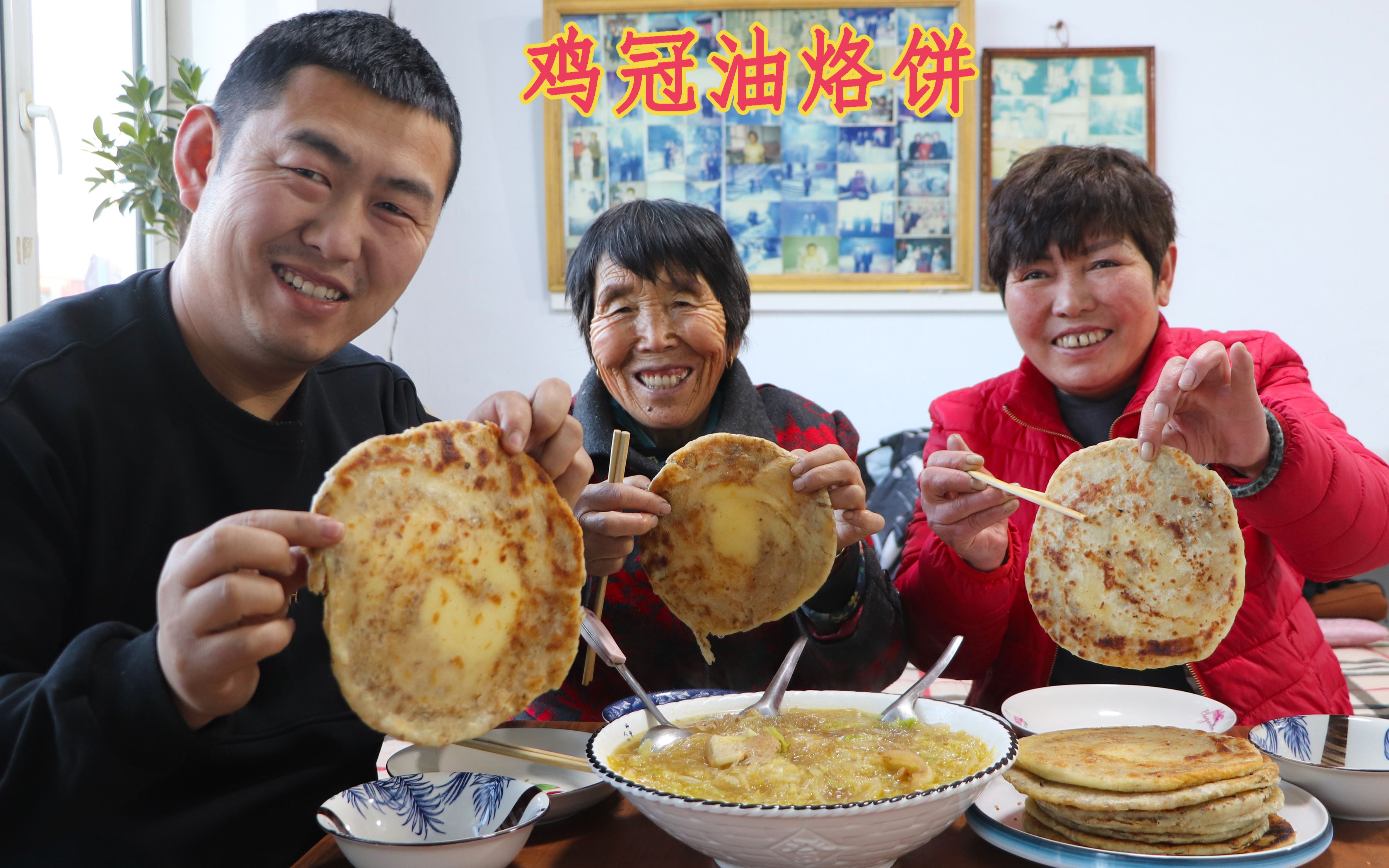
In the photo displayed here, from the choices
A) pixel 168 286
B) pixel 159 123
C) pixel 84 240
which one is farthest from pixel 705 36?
pixel 168 286

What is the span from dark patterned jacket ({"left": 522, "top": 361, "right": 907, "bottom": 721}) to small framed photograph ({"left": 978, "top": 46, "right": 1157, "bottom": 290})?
8.43 feet

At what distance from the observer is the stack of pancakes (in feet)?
3.21

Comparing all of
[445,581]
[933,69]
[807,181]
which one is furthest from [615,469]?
[933,69]

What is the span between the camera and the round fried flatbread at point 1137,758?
99cm

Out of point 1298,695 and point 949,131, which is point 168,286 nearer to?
point 1298,695

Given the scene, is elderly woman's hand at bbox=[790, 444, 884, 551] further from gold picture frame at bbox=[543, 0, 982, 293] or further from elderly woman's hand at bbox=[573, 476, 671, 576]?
gold picture frame at bbox=[543, 0, 982, 293]

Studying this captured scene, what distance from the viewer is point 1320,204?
4117mm

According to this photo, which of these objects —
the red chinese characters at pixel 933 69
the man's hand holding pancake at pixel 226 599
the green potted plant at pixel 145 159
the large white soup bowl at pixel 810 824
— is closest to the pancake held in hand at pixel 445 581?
the man's hand holding pancake at pixel 226 599

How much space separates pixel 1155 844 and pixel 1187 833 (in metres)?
0.04

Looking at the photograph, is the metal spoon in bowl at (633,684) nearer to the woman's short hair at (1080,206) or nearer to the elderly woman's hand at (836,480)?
the elderly woman's hand at (836,480)

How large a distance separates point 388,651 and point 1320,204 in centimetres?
465

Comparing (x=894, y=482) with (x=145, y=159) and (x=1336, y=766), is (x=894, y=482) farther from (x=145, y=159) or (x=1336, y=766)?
(x=145, y=159)

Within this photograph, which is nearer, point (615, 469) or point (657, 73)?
point (615, 469)

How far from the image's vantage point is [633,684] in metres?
1.16
